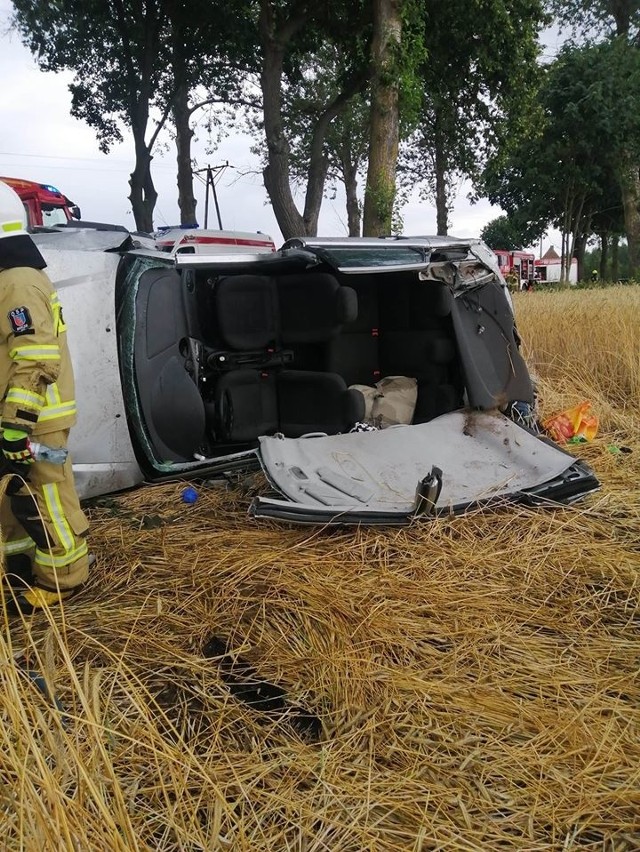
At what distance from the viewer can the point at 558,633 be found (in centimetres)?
255

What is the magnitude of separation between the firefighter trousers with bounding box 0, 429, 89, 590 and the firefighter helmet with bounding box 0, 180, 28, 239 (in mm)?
773

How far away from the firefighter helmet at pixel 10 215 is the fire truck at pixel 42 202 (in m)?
7.52

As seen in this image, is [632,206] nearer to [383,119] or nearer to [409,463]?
[383,119]

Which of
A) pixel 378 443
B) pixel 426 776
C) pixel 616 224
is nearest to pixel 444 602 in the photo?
pixel 426 776

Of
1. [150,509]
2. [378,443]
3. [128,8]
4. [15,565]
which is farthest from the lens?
[128,8]

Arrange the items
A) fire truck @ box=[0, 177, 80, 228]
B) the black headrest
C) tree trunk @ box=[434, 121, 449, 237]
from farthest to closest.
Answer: tree trunk @ box=[434, 121, 449, 237] < fire truck @ box=[0, 177, 80, 228] < the black headrest

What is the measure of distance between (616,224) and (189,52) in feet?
64.4

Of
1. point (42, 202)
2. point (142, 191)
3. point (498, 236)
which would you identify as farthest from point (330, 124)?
point (498, 236)

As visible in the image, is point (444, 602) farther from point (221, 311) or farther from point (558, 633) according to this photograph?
point (221, 311)

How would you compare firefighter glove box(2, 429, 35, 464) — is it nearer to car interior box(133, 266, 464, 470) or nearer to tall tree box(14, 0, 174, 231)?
car interior box(133, 266, 464, 470)

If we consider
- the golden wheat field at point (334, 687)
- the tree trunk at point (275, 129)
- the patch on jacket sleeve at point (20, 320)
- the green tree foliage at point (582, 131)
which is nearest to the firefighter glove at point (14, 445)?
the patch on jacket sleeve at point (20, 320)

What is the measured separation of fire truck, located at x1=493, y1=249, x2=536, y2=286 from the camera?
1201 inches

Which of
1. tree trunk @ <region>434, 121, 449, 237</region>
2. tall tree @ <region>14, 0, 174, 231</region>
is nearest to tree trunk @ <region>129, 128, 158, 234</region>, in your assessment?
tall tree @ <region>14, 0, 174, 231</region>

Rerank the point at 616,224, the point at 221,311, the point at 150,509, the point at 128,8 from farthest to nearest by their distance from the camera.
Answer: the point at 616,224
the point at 128,8
the point at 221,311
the point at 150,509
